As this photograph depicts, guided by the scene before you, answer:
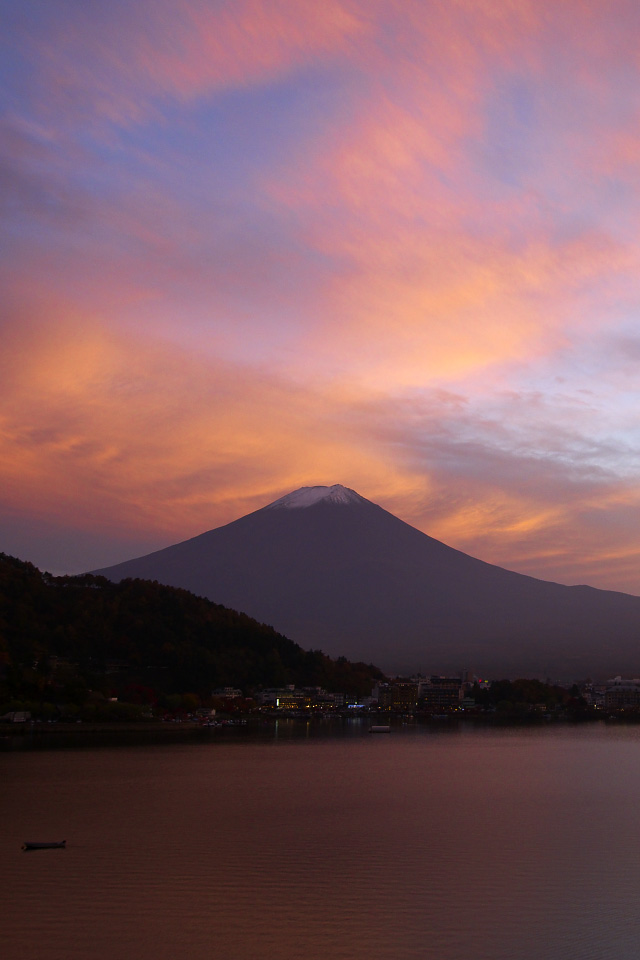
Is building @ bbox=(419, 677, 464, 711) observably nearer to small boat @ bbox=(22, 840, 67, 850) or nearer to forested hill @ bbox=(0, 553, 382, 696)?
forested hill @ bbox=(0, 553, 382, 696)

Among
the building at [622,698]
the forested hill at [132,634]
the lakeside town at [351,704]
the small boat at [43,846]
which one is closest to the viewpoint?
the small boat at [43,846]

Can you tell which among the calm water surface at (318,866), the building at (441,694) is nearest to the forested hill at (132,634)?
the building at (441,694)

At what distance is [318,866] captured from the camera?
38.8 feet

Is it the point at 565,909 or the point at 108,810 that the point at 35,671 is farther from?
the point at 565,909

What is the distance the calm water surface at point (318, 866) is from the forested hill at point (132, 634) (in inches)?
1137

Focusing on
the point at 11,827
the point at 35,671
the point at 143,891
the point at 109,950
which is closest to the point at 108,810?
the point at 11,827

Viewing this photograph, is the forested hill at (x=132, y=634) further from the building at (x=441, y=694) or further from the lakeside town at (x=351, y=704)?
the building at (x=441, y=694)

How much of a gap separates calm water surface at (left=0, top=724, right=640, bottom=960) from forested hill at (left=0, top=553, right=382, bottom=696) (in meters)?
28.9

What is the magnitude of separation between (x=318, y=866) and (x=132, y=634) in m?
46.8

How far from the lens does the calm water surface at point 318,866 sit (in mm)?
8836

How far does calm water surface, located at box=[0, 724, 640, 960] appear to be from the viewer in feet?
29.0

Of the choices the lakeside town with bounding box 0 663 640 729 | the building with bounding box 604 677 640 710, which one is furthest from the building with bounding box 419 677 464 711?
the building with bounding box 604 677 640 710

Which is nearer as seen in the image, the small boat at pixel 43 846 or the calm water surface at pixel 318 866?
the calm water surface at pixel 318 866

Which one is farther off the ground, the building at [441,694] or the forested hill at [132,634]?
the forested hill at [132,634]
